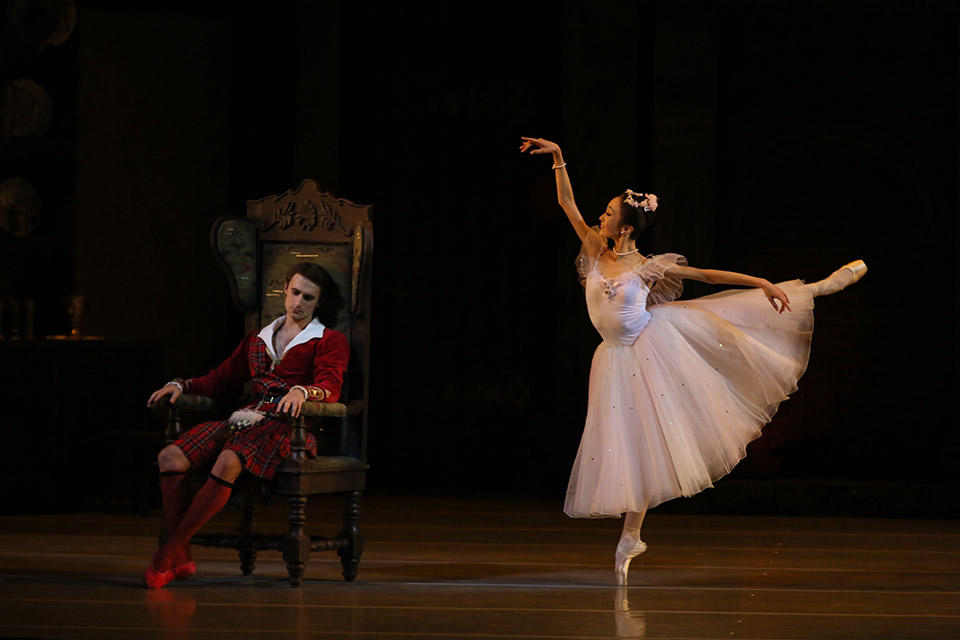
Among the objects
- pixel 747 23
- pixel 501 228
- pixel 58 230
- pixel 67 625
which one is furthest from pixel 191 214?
pixel 67 625

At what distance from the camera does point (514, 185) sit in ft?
28.7

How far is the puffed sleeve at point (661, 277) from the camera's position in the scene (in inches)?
212

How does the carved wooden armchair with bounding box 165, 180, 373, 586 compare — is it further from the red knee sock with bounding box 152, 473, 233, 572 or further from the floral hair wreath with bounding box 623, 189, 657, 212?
the floral hair wreath with bounding box 623, 189, 657, 212

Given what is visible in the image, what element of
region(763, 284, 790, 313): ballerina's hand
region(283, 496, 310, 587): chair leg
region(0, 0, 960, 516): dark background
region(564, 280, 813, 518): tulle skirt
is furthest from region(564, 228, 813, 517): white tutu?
region(0, 0, 960, 516): dark background

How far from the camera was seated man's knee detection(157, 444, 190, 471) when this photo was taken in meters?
4.97

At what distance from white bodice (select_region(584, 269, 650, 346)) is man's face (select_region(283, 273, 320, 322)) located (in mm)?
1076

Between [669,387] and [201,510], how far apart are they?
5.97ft

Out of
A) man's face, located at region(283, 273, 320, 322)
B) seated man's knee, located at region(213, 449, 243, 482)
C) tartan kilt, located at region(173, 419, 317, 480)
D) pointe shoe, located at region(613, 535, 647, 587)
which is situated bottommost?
pointe shoe, located at region(613, 535, 647, 587)

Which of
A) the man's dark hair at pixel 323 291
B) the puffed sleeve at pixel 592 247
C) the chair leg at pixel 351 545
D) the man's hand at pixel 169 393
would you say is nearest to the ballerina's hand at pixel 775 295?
the puffed sleeve at pixel 592 247

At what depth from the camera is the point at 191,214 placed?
856 cm

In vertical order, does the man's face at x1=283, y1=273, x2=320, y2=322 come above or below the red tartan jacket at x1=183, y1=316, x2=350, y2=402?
above

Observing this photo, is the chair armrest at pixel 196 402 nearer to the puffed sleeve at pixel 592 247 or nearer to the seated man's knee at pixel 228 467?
the seated man's knee at pixel 228 467

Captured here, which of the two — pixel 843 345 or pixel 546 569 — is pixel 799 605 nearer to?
pixel 546 569

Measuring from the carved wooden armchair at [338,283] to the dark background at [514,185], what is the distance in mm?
2626
